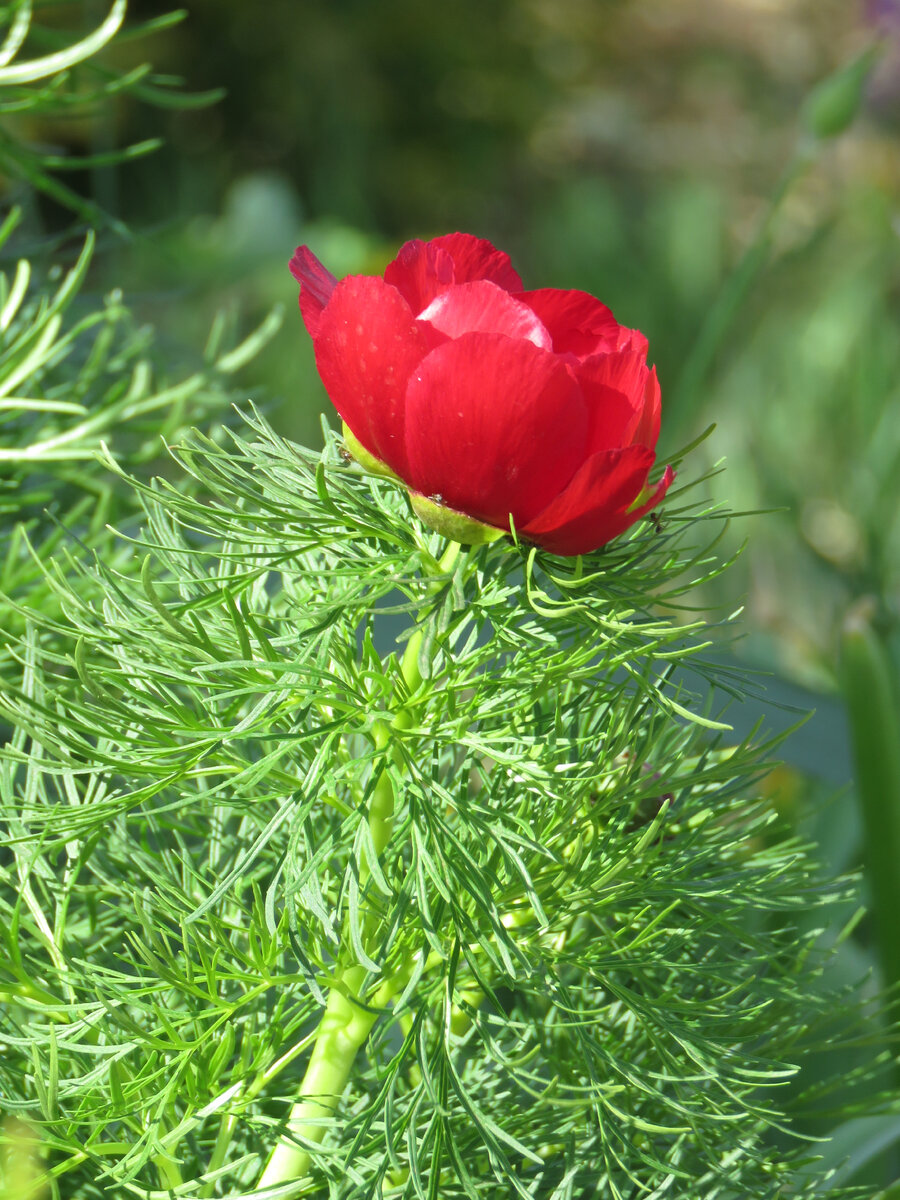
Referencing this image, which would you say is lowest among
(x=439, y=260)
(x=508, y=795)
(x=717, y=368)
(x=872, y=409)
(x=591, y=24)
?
(x=717, y=368)

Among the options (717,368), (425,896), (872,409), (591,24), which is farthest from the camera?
(591,24)

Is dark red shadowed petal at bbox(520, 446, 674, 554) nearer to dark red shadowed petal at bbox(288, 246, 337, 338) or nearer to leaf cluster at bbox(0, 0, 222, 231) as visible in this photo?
dark red shadowed petal at bbox(288, 246, 337, 338)

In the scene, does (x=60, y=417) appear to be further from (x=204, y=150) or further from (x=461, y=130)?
(x=461, y=130)

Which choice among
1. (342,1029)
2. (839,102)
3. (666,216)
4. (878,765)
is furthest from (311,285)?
(666,216)

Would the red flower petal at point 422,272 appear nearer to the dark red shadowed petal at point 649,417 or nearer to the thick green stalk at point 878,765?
the dark red shadowed petal at point 649,417

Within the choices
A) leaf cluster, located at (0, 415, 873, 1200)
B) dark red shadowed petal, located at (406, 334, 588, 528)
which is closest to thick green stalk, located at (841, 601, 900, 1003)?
leaf cluster, located at (0, 415, 873, 1200)

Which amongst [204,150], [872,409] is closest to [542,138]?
[204,150]

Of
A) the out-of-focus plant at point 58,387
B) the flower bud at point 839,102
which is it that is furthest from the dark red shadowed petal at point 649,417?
the flower bud at point 839,102
